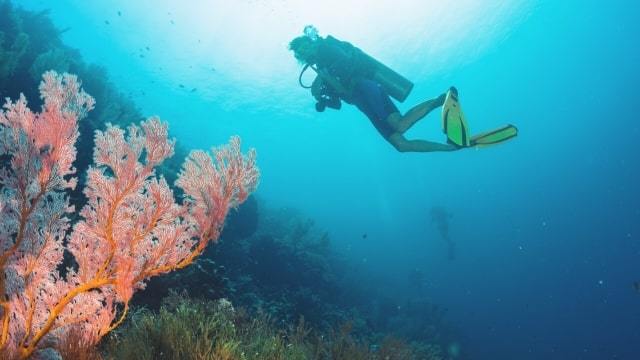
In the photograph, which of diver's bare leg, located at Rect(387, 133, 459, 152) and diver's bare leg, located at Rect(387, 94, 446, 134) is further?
diver's bare leg, located at Rect(387, 94, 446, 134)

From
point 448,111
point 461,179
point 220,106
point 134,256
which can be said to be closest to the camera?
point 134,256

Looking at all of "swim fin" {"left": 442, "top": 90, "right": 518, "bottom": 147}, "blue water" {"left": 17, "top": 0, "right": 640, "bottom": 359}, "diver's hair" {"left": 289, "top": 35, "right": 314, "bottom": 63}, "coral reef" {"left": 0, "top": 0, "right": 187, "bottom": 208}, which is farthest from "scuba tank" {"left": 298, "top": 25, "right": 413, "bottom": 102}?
"blue water" {"left": 17, "top": 0, "right": 640, "bottom": 359}

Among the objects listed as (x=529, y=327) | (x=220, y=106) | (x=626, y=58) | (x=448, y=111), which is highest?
(x=626, y=58)

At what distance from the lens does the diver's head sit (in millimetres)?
7895

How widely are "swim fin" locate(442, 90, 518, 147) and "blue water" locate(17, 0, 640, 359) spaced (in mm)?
21122

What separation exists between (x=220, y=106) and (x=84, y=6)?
96.1 feet

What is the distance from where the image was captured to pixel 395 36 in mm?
50250

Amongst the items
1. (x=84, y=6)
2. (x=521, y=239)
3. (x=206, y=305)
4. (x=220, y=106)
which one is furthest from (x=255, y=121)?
(x=206, y=305)

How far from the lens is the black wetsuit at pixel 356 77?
23.5 ft

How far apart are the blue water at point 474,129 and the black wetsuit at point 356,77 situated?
2049 cm

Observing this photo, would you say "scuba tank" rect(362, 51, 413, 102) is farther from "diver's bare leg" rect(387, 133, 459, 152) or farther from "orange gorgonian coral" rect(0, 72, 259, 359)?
"orange gorgonian coral" rect(0, 72, 259, 359)

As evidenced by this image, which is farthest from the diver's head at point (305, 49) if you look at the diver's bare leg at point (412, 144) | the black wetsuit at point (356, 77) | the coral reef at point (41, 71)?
the coral reef at point (41, 71)

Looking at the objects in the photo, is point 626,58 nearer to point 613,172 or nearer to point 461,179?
point 613,172

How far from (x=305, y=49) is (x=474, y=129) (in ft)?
349
